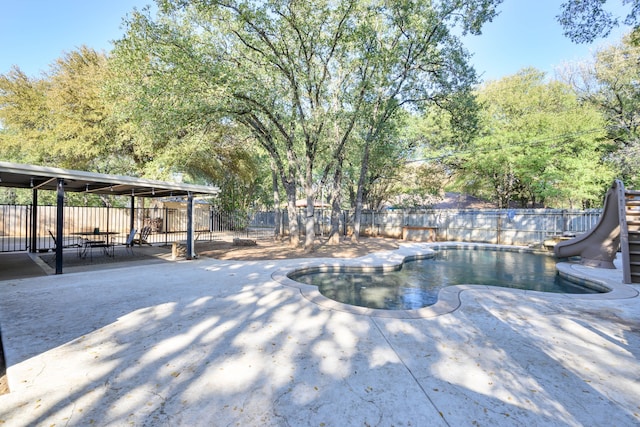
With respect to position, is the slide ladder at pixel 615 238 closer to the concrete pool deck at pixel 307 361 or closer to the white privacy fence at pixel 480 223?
the concrete pool deck at pixel 307 361

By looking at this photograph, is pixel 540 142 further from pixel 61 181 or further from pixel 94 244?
pixel 94 244

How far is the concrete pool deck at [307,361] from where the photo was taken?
1984 mm

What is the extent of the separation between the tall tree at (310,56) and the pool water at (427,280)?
11.3ft

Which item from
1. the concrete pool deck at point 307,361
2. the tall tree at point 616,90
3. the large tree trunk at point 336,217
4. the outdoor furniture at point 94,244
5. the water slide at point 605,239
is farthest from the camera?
the tall tree at point 616,90

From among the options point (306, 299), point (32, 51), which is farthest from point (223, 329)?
point (32, 51)

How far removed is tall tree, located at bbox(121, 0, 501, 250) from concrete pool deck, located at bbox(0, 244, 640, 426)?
6.25 meters

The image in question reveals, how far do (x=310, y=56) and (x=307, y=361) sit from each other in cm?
954

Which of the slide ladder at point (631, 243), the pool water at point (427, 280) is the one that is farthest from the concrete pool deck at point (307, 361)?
the slide ladder at point (631, 243)

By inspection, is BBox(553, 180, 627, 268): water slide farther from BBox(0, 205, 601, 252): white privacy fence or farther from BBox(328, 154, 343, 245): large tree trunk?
BBox(328, 154, 343, 245): large tree trunk

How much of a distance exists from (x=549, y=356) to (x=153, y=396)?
Answer: 12.0ft

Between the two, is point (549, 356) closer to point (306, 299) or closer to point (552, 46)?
point (306, 299)

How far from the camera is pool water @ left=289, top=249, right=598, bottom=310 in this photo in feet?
18.4

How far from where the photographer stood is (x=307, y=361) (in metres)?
2.68

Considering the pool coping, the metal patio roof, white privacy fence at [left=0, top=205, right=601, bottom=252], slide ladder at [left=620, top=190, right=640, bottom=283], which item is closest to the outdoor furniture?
the metal patio roof
